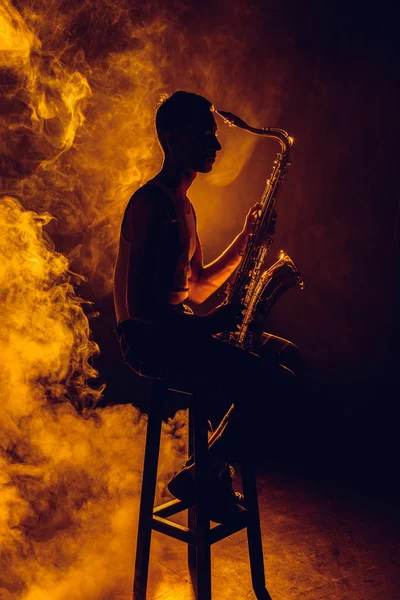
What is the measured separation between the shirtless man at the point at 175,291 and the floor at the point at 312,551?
0.74 metres

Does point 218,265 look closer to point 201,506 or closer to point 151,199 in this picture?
point 151,199

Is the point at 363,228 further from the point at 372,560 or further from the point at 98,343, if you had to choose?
the point at 372,560

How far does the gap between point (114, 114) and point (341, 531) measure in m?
3.99

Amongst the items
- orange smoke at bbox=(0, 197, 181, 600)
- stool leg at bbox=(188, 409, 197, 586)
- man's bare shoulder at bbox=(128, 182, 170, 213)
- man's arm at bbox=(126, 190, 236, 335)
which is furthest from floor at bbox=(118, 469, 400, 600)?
man's bare shoulder at bbox=(128, 182, 170, 213)

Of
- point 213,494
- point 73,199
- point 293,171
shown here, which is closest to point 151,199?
point 213,494

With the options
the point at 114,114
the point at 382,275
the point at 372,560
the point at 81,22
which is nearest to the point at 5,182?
the point at 114,114

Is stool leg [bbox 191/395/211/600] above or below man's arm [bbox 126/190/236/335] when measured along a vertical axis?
below

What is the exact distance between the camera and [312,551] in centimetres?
425

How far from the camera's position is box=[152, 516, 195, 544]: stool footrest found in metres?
3.28

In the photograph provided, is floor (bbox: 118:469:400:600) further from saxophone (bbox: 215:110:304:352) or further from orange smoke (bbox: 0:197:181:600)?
saxophone (bbox: 215:110:304:352)

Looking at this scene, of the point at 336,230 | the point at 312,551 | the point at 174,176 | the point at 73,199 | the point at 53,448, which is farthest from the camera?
the point at 336,230

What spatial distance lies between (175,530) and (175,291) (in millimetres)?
1273

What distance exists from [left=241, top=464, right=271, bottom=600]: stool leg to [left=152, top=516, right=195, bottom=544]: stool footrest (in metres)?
0.41

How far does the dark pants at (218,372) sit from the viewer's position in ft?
10.3
